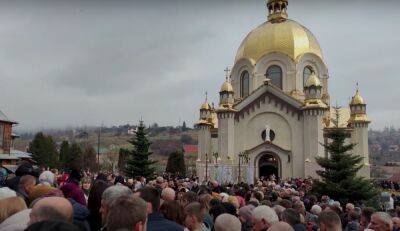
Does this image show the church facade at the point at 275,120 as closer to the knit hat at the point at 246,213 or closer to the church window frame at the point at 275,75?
the church window frame at the point at 275,75

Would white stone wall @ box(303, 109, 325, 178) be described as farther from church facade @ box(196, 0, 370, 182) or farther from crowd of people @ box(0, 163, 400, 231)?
crowd of people @ box(0, 163, 400, 231)

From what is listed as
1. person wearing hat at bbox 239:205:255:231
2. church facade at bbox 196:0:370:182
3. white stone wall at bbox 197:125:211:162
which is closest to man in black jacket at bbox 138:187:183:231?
person wearing hat at bbox 239:205:255:231

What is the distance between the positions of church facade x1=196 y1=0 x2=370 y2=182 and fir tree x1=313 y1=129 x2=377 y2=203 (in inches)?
550

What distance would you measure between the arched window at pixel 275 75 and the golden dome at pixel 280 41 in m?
1.82

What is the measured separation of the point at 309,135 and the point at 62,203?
3775cm

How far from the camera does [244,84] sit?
4888 centimetres

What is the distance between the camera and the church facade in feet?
131

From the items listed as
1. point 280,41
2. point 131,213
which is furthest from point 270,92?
point 131,213

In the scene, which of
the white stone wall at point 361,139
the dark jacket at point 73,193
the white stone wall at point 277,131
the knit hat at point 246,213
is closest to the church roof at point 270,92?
the white stone wall at point 277,131

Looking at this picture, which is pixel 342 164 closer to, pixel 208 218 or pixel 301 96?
pixel 208 218

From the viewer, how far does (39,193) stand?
20.0ft

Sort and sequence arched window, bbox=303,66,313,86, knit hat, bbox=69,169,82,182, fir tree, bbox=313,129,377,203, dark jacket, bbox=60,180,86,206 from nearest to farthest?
dark jacket, bbox=60,180,86,206
knit hat, bbox=69,169,82,182
fir tree, bbox=313,129,377,203
arched window, bbox=303,66,313,86

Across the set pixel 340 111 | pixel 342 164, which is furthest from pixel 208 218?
pixel 340 111

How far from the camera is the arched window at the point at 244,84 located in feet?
159
